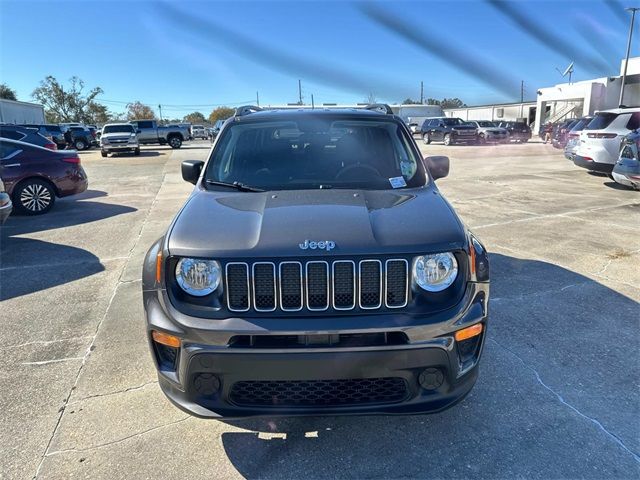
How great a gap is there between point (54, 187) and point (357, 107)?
24.5 ft

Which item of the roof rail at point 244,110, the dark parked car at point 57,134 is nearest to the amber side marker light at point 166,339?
the roof rail at point 244,110

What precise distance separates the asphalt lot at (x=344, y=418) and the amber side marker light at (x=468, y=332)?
0.67 metres

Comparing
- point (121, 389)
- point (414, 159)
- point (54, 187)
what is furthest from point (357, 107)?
point (54, 187)

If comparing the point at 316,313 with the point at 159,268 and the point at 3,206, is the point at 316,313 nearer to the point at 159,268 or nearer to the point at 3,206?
the point at 159,268

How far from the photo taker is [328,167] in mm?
3484

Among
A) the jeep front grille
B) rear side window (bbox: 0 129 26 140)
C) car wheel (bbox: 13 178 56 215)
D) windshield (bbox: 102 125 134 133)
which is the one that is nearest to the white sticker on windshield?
the jeep front grille

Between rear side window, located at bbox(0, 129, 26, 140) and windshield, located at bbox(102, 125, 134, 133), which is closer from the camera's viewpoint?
rear side window, located at bbox(0, 129, 26, 140)

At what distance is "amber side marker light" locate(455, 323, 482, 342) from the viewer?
87.6 inches

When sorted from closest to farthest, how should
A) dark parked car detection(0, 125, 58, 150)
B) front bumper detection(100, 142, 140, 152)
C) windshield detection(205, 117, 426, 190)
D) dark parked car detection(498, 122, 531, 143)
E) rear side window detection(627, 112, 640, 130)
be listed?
windshield detection(205, 117, 426, 190) → rear side window detection(627, 112, 640, 130) → dark parked car detection(0, 125, 58, 150) → front bumper detection(100, 142, 140, 152) → dark parked car detection(498, 122, 531, 143)

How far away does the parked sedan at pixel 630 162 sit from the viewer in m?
8.98

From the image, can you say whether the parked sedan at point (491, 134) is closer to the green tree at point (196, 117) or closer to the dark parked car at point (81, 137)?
the dark parked car at point (81, 137)

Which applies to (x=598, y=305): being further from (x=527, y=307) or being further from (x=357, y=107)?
(x=357, y=107)

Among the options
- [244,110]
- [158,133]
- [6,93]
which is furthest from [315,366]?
[6,93]

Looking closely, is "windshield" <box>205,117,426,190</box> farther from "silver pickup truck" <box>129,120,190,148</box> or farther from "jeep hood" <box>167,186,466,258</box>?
"silver pickup truck" <box>129,120,190,148</box>
